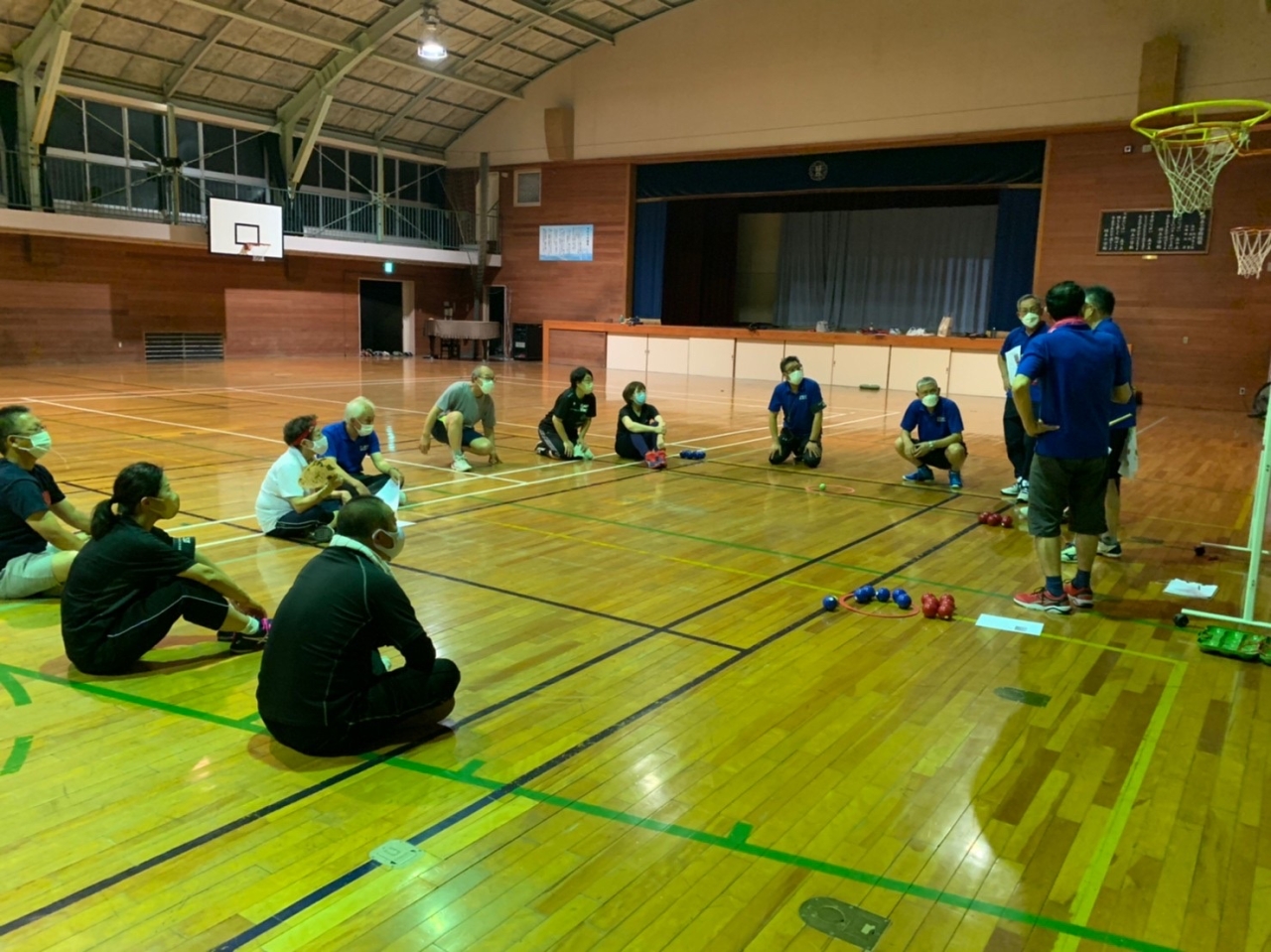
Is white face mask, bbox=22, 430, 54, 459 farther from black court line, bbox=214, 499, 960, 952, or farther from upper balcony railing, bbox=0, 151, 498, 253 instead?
upper balcony railing, bbox=0, 151, 498, 253

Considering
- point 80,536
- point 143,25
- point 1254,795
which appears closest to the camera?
point 1254,795

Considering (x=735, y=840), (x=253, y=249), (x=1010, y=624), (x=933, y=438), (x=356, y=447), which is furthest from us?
(x=253, y=249)

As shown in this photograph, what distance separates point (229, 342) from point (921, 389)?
67.5 feet

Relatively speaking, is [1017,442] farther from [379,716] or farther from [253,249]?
[253,249]

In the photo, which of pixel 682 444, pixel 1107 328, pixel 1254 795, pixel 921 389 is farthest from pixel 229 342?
pixel 1254 795

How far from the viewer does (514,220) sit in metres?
28.5

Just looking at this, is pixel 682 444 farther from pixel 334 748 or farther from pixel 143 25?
pixel 143 25

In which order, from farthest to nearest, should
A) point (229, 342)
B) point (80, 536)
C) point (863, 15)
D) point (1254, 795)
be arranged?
point (229, 342), point (863, 15), point (80, 536), point (1254, 795)

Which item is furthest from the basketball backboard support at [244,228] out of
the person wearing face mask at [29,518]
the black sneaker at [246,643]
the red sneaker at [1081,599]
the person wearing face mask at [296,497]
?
the red sneaker at [1081,599]

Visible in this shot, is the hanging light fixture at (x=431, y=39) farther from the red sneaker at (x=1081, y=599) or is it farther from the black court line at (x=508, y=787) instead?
the red sneaker at (x=1081, y=599)

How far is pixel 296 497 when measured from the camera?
6598mm

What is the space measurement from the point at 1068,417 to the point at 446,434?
6.58 metres

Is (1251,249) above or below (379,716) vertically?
above

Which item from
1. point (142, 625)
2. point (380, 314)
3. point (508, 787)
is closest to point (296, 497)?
point (142, 625)
